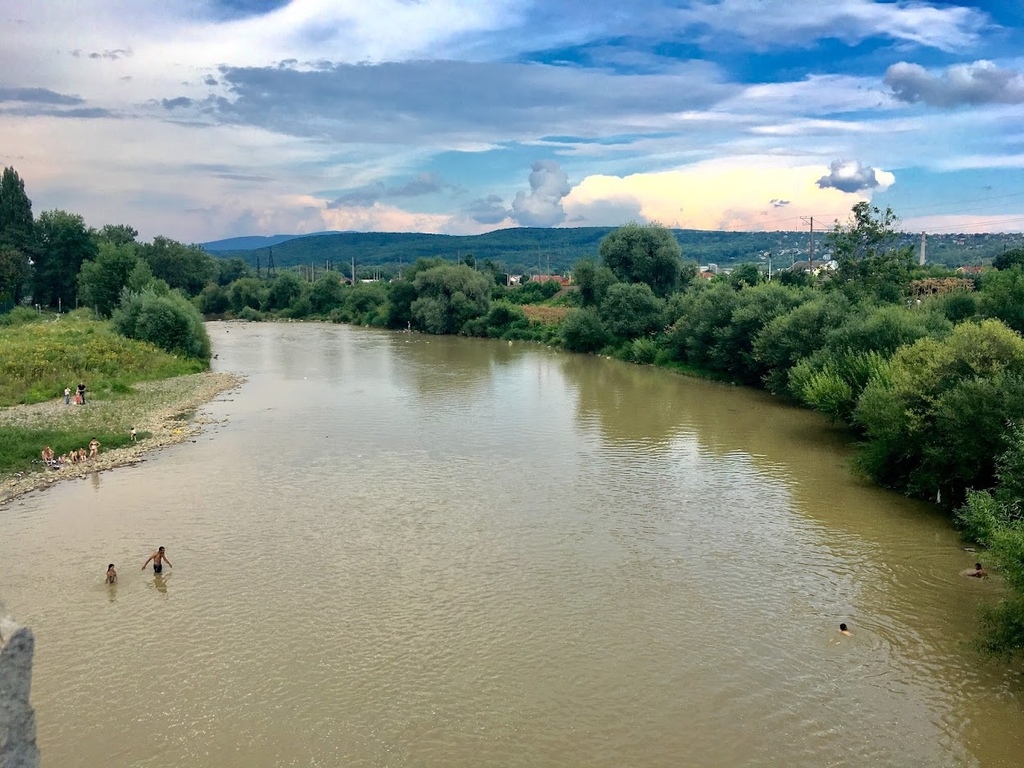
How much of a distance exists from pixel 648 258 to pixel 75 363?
4009 centimetres

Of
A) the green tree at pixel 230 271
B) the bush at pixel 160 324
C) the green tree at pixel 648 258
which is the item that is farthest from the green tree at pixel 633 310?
the green tree at pixel 230 271

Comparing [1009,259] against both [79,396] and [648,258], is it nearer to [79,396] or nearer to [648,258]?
[648,258]

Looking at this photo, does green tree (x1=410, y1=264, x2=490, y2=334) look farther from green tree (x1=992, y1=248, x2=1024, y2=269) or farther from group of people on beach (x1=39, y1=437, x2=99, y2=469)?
group of people on beach (x1=39, y1=437, x2=99, y2=469)

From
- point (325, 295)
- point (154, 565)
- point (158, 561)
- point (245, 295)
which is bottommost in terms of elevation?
point (154, 565)

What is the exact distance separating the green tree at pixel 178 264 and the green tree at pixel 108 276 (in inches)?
1315

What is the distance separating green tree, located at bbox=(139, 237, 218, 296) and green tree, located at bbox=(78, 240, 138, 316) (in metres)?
33.4

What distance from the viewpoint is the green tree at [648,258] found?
61.3 meters

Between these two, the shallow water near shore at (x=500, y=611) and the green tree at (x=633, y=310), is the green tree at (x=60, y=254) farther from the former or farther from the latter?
the shallow water near shore at (x=500, y=611)

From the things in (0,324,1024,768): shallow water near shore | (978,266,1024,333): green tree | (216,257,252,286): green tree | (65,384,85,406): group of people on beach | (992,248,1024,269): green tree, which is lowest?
(0,324,1024,768): shallow water near shore

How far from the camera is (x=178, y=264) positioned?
339 ft

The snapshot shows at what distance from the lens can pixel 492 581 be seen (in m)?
16.7

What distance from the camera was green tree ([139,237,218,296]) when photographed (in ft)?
331

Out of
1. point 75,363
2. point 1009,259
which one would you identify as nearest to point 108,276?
point 75,363

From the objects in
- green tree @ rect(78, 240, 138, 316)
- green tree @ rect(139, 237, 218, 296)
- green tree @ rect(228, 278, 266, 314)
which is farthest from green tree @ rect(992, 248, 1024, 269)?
green tree @ rect(139, 237, 218, 296)
